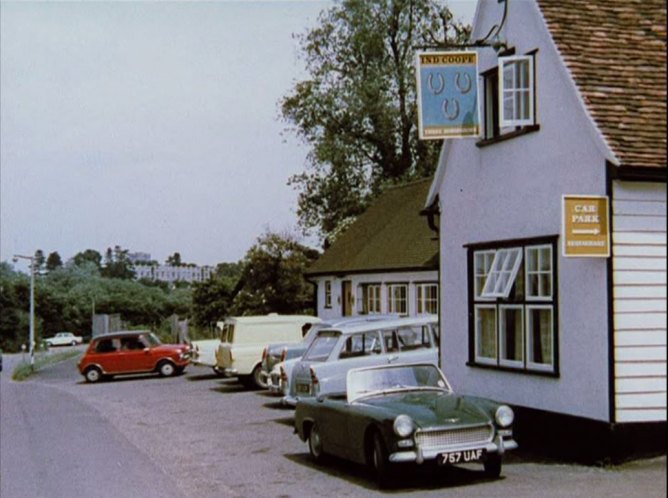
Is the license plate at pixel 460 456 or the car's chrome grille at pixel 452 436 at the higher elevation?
the car's chrome grille at pixel 452 436

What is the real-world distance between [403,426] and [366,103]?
36896 millimetres

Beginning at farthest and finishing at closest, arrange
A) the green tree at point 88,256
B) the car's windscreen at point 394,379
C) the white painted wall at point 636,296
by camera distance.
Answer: the green tree at point 88,256, the car's windscreen at point 394,379, the white painted wall at point 636,296

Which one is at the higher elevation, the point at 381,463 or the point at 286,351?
the point at 286,351

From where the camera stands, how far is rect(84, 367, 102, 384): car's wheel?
34812 millimetres

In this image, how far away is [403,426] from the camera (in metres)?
11.2

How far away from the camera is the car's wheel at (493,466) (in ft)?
39.1

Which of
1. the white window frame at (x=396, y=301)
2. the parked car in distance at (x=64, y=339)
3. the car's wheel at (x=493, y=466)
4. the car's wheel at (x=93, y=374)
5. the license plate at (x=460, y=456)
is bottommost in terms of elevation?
the parked car in distance at (x=64, y=339)

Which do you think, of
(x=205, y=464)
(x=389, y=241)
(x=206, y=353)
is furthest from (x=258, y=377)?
(x=205, y=464)

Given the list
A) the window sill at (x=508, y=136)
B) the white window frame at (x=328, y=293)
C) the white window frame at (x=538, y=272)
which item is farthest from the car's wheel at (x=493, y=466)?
the white window frame at (x=328, y=293)

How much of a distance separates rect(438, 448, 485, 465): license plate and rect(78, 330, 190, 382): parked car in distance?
24337 mm

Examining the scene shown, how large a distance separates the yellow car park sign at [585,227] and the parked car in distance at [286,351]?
7.13 metres

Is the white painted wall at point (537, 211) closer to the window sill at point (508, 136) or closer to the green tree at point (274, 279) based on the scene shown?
the window sill at point (508, 136)

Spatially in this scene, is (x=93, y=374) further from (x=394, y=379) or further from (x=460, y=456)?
(x=460, y=456)

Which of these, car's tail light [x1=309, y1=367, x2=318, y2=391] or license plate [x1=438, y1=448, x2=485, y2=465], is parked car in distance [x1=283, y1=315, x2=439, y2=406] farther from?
license plate [x1=438, y1=448, x2=485, y2=465]
